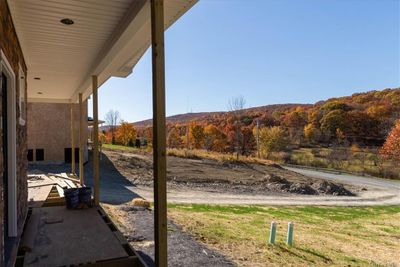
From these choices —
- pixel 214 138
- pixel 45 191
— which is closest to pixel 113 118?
pixel 214 138

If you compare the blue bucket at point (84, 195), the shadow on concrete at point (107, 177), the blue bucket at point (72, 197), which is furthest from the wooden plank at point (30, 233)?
the shadow on concrete at point (107, 177)

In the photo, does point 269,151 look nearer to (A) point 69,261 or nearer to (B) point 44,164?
(B) point 44,164

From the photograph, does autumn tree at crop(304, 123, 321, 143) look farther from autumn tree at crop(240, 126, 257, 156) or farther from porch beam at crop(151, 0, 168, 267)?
porch beam at crop(151, 0, 168, 267)

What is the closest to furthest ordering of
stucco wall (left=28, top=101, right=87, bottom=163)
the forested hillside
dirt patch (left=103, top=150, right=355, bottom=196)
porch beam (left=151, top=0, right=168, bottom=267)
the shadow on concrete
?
porch beam (left=151, top=0, right=168, bottom=267) → the shadow on concrete → dirt patch (left=103, top=150, right=355, bottom=196) → stucco wall (left=28, top=101, right=87, bottom=163) → the forested hillside

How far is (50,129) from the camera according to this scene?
63.8 ft

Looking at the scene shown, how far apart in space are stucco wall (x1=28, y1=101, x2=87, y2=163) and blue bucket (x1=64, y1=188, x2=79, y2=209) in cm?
1403

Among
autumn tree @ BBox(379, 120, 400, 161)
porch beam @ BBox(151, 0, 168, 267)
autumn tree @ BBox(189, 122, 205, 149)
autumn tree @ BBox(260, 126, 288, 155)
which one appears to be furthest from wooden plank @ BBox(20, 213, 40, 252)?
autumn tree @ BBox(189, 122, 205, 149)

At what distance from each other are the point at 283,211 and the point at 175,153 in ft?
56.7

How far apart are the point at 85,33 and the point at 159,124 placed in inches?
79.1

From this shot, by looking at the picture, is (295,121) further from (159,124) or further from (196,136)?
(159,124)

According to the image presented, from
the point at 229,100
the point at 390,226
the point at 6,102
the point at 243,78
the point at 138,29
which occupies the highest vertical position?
the point at 243,78

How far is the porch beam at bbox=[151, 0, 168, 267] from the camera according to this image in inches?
103

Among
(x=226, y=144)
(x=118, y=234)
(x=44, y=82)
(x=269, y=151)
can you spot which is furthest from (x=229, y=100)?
(x=118, y=234)

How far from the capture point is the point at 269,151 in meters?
37.6
